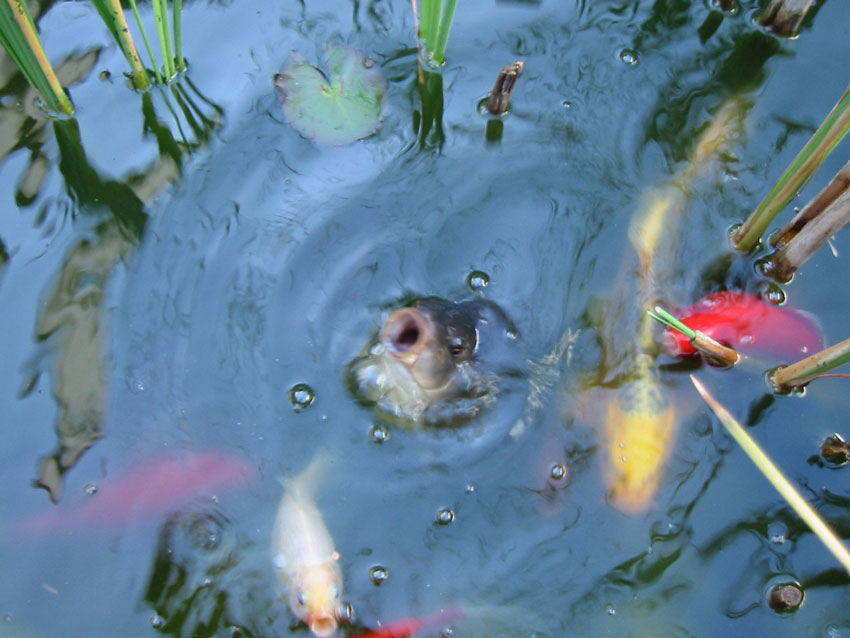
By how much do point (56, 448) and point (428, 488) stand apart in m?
1.20

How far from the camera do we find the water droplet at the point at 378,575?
2.17m

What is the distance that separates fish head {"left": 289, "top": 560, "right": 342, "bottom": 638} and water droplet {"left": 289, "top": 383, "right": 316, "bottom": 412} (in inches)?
20.1

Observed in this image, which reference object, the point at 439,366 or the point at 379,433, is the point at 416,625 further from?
the point at 439,366

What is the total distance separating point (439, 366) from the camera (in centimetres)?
225

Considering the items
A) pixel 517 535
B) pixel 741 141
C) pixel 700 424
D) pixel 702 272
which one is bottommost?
pixel 517 535

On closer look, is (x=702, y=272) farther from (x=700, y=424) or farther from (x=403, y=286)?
(x=403, y=286)

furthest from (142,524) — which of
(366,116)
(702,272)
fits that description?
(702,272)

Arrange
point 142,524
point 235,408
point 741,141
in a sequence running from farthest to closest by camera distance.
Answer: point 741,141, point 235,408, point 142,524

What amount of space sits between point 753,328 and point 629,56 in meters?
1.26

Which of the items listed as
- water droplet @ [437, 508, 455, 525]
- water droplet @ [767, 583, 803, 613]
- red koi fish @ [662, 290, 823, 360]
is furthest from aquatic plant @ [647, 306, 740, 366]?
water droplet @ [437, 508, 455, 525]

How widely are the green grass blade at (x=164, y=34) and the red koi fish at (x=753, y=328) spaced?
6.53 ft

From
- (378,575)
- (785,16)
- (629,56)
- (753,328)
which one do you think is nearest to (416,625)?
(378,575)

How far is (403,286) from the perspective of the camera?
2.58m

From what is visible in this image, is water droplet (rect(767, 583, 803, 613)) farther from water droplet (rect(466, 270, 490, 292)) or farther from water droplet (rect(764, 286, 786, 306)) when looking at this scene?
water droplet (rect(466, 270, 490, 292))
